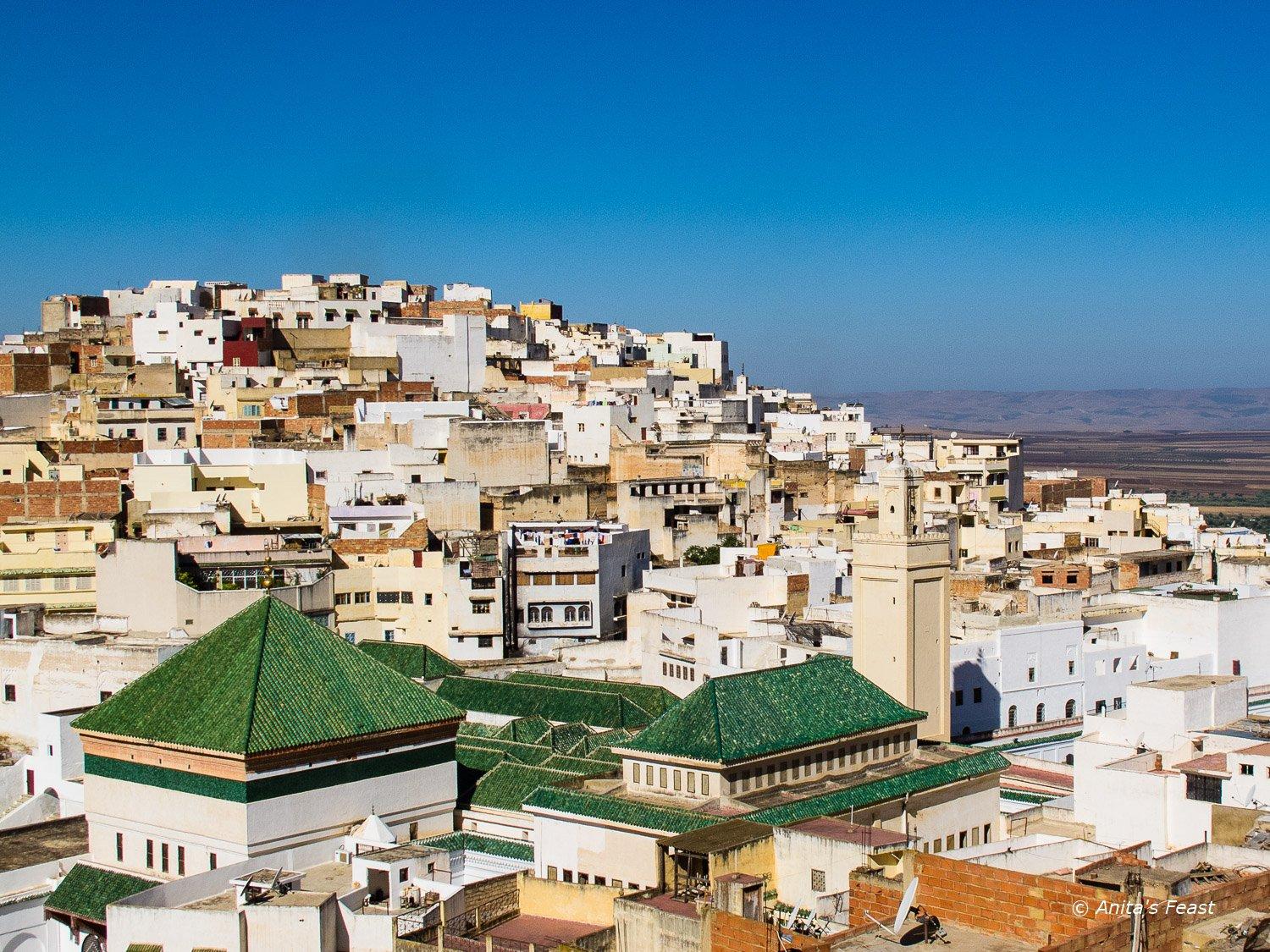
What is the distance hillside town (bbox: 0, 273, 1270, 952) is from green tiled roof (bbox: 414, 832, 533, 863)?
11cm

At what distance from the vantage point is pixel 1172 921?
41.2 ft

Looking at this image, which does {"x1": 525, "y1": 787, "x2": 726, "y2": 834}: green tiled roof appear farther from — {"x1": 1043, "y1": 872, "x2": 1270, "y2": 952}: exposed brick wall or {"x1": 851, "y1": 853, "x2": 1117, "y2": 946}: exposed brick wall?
{"x1": 1043, "y1": 872, "x2": 1270, "y2": 952}: exposed brick wall

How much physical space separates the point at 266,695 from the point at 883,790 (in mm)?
7817

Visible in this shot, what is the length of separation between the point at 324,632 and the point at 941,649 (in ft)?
36.2

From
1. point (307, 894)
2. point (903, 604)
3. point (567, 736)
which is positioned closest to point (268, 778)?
point (307, 894)

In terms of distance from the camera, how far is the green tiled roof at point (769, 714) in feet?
71.3

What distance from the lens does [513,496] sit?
1711 inches

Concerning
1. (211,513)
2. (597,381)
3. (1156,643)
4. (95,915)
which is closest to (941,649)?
(1156,643)

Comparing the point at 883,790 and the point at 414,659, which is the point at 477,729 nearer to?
the point at 414,659

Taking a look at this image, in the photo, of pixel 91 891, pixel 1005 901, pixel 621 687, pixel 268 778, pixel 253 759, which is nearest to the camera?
pixel 1005 901

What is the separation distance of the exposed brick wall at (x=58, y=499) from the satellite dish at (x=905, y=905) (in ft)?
103

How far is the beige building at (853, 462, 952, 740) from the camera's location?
28391 millimetres

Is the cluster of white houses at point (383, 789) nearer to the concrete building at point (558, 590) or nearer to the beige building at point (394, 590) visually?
the beige building at point (394, 590)

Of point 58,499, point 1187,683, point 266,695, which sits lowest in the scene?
point 1187,683
